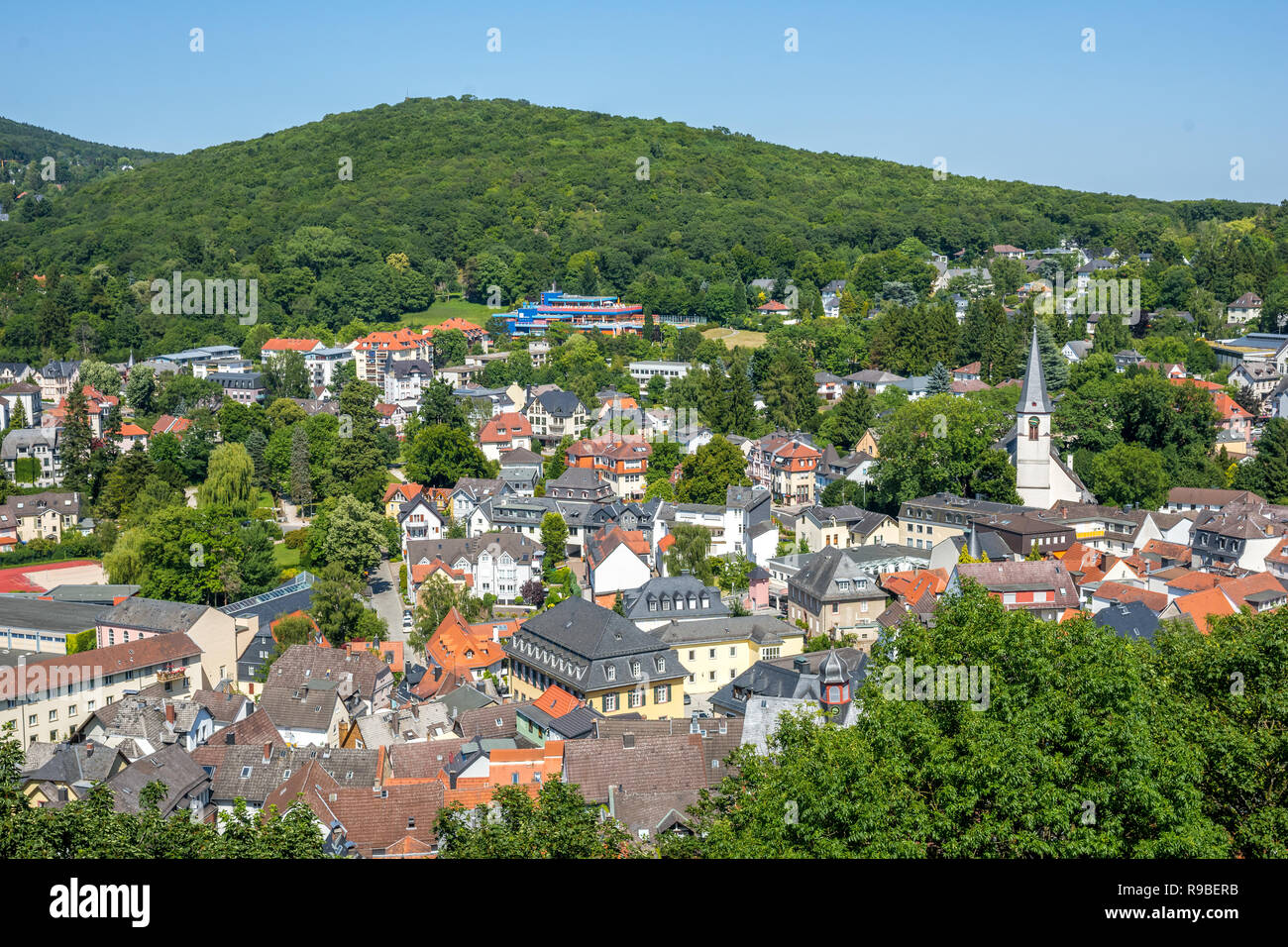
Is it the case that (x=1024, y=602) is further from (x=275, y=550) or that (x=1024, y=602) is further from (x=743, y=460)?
(x=275, y=550)

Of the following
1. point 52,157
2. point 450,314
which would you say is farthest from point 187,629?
point 52,157

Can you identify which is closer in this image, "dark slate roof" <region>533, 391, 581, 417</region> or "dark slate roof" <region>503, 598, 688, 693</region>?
"dark slate roof" <region>503, 598, 688, 693</region>

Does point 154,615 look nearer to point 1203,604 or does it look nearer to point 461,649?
point 461,649

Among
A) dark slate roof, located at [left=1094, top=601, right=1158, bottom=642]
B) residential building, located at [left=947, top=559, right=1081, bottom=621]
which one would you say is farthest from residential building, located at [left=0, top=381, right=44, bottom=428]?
dark slate roof, located at [left=1094, top=601, right=1158, bottom=642]

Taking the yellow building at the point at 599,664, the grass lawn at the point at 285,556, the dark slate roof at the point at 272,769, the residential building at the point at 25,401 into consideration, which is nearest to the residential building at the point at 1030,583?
the yellow building at the point at 599,664

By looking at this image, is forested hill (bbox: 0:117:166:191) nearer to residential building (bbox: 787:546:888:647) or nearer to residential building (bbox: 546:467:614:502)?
residential building (bbox: 546:467:614:502)

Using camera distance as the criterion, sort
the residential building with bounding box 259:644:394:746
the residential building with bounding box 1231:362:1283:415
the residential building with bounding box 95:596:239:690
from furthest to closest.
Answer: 1. the residential building with bounding box 1231:362:1283:415
2. the residential building with bounding box 95:596:239:690
3. the residential building with bounding box 259:644:394:746
